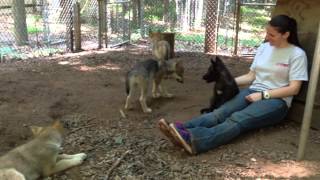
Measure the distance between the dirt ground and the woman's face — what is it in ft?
3.34

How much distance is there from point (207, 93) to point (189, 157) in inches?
112

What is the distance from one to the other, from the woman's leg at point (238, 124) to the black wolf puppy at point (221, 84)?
0.50m

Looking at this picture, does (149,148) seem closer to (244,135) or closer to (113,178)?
(113,178)

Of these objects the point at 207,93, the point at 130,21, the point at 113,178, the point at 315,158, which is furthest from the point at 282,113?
the point at 130,21

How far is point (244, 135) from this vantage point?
493 centimetres

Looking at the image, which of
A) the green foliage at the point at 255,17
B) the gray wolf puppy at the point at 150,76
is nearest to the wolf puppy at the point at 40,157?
the gray wolf puppy at the point at 150,76

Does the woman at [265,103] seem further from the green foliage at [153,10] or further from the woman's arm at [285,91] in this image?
the green foliage at [153,10]

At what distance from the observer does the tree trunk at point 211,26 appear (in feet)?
37.2

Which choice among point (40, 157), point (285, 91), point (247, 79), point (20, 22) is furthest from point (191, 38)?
point (40, 157)

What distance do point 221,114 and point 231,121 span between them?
0.22 meters

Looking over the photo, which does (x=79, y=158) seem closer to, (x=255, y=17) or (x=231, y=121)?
(x=231, y=121)

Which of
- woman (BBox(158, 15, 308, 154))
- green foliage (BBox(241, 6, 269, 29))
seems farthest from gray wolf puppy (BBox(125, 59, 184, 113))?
green foliage (BBox(241, 6, 269, 29))

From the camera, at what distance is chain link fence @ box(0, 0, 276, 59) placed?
1137cm

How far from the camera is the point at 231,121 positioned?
15.3 feet
